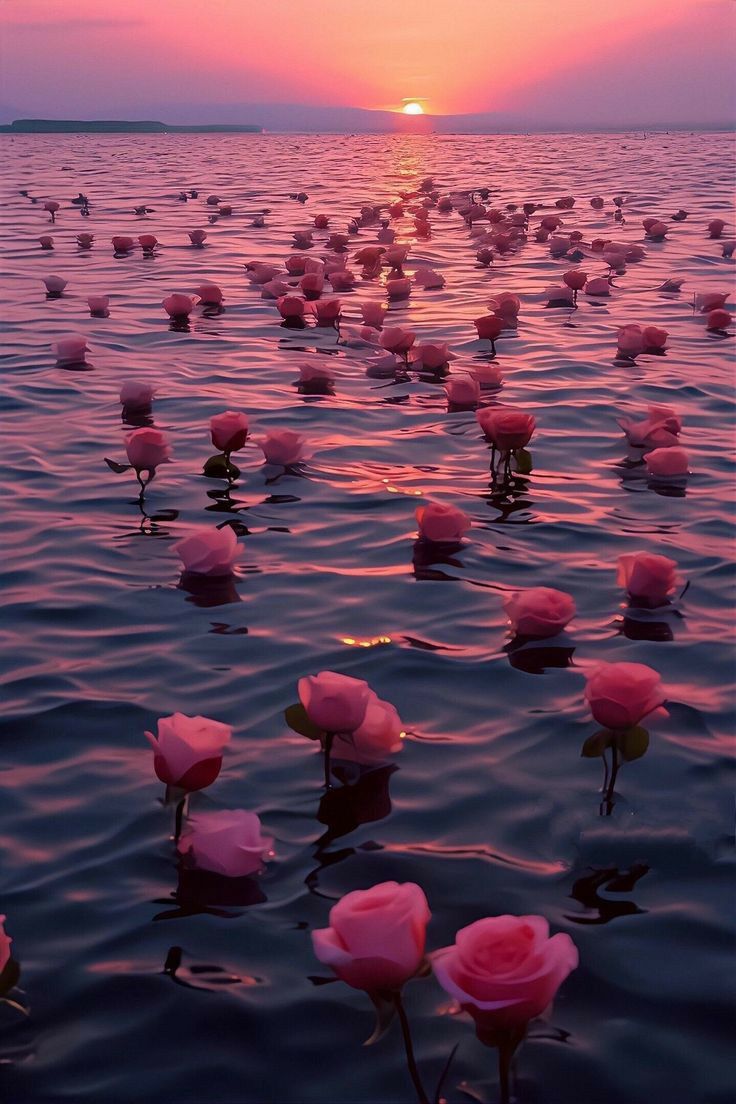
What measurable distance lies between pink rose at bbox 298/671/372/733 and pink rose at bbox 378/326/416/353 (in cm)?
560

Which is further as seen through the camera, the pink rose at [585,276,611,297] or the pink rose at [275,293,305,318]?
the pink rose at [585,276,611,297]

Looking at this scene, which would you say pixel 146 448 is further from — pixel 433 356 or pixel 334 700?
pixel 433 356

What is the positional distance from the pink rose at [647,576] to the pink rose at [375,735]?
4.95 ft

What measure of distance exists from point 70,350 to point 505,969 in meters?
7.92

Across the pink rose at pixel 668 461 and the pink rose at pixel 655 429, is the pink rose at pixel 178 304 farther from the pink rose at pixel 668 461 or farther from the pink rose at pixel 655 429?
the pink rose at pixel 668 461

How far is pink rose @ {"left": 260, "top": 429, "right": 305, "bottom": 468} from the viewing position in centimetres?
607

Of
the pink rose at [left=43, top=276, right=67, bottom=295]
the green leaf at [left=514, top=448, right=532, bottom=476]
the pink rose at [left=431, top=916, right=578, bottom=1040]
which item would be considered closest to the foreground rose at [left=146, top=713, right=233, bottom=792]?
the pink rose at [left=431, top=916, right=578, bottom=1040]

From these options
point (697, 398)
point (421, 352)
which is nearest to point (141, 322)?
point (421, 352)

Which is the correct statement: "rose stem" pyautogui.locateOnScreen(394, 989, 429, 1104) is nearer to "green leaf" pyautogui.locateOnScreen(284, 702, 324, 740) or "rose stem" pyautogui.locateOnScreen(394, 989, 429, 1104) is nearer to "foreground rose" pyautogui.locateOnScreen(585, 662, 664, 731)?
"green leaf" pyautogui.locateOnScreen(284, 702, 324, 740)

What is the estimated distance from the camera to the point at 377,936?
6.26ft

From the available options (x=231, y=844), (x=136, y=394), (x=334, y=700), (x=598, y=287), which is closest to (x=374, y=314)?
(x=136, y=394)

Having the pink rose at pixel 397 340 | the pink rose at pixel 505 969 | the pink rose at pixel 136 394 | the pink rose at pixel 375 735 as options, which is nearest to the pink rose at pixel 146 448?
the pink rose at pixel 136 394

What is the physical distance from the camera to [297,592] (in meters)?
4.77

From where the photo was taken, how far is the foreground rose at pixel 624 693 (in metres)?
2.93
